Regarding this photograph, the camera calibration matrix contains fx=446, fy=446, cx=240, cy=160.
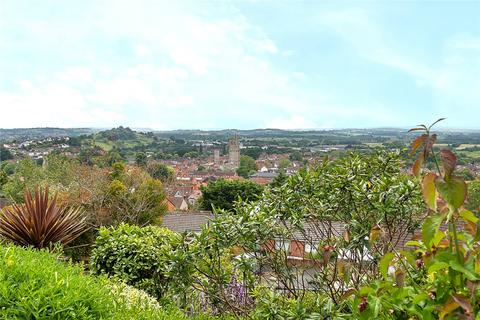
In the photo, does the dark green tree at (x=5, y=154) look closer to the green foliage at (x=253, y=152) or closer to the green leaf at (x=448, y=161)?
the green foliage at (x=253, y=152)

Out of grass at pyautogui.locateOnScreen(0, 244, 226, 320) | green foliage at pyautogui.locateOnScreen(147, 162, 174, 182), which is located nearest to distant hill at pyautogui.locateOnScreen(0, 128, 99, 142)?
green foliage at pyautogui.locateOnScreen(147, 162, 174, 182)

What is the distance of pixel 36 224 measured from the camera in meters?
5.84

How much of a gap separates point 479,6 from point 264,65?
802cm

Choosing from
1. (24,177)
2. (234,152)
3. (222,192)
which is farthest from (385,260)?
(234,152)

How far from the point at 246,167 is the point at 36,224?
49.0 meters

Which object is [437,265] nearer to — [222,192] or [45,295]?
[45,295]

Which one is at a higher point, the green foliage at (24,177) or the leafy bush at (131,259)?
the leafy bush at (131,259)

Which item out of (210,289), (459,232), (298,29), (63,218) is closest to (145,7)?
(298,29)

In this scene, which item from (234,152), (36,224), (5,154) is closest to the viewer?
(36,224)

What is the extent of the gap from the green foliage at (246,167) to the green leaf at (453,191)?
158 feet

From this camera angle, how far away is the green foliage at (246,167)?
168ft

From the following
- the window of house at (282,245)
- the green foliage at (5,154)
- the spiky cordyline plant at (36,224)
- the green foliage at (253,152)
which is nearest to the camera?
the window of house at (282,245)

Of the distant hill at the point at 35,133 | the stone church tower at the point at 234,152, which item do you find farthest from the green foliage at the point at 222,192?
the stone church tower at the point at 234,152

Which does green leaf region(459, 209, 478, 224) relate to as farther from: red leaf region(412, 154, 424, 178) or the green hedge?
the green hedge
